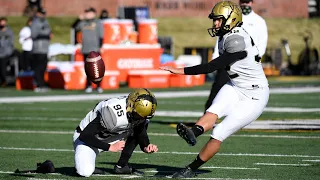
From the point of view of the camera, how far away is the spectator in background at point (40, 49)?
21234 mm

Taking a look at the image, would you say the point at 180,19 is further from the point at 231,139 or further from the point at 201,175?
the point at 201,175

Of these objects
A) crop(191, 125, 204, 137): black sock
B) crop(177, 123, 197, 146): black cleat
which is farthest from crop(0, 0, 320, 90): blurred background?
crop(177, 123, 197, 146): black cleat

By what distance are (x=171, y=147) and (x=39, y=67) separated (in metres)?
10.2

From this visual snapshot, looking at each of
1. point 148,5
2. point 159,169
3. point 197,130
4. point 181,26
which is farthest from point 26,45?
point 197,130

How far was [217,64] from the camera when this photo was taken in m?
8.67

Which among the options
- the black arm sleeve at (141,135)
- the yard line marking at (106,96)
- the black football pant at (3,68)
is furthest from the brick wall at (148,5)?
the black arm sleeve at (141,135)

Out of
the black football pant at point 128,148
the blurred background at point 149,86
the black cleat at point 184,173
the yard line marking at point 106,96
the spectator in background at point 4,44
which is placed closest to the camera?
the black cleat at point 184,173

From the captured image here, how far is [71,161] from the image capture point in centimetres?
1026

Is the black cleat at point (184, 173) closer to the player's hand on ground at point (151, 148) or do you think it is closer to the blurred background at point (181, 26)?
the player's hand on ground at point (151, 148)

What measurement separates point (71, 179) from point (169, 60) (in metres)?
16.5

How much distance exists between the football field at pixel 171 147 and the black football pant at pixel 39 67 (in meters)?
3.74

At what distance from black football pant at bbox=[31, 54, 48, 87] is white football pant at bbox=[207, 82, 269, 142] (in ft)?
41.8

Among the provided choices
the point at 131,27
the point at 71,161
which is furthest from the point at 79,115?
the point at 131,27

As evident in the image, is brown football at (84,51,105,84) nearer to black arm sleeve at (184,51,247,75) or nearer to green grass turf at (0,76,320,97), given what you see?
black arm sleeve at (184,51,247,75)
